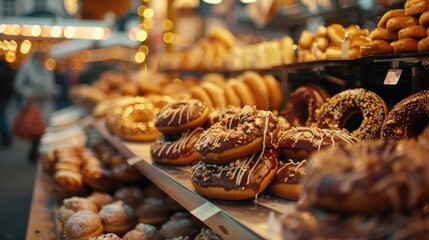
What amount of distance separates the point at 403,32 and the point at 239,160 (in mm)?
944

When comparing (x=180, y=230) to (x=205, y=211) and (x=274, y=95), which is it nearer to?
(x=205, y=211)

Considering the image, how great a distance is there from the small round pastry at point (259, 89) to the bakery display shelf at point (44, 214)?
167 cm

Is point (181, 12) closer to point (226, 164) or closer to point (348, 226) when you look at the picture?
point (226, 164)

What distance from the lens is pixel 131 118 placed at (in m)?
3.86

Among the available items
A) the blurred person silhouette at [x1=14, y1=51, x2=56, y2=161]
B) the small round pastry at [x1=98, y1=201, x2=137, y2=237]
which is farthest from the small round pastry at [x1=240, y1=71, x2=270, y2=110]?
the blurred person silhouette at [x1=14, y1=51, x2=56, y2=161]

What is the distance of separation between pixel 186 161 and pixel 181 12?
7524mm

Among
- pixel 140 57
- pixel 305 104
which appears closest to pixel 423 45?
pixel 305 104

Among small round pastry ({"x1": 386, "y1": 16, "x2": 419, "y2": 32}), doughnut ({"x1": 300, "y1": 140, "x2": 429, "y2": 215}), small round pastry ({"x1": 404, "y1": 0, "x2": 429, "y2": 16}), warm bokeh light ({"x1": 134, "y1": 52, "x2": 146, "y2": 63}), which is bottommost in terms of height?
doughnut ({"x1": 300, "y1": 140, "x2": 429, "y2": 215})

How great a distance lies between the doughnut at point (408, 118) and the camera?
2002mm

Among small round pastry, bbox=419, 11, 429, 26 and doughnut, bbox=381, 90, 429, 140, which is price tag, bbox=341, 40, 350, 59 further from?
doughnut, bbox=381, 90, 429, 140

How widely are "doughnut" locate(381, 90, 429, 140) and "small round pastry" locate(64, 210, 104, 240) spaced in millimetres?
1722

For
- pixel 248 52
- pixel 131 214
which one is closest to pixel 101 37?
pixel 248 52

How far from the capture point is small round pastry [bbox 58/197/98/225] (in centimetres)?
316

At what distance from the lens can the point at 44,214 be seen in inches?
140
